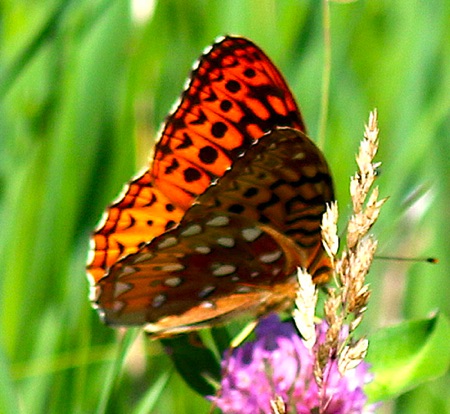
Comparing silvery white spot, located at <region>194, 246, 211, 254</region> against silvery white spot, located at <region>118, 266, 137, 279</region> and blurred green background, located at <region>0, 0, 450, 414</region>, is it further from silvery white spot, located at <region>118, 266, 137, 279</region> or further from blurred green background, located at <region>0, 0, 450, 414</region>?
blurred green background, located at <region>0, 0, 450, 414</region>

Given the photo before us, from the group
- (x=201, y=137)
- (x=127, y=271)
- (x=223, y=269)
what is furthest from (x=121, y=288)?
(x=201, y=137)

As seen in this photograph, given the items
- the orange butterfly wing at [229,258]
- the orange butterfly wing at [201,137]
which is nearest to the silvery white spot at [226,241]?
the orange butterfly wing at [229,258]

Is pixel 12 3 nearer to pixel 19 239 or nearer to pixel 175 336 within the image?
pixel 19 239

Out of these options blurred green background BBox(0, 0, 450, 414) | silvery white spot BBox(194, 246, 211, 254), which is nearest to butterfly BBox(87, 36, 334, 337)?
silvery white spot BBox(194, 246, 211, 254)

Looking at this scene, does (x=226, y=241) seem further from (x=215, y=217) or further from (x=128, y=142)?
(x=128, y=142)

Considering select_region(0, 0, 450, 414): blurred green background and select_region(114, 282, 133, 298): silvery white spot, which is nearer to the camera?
select_region(114, 282, 133, 298): silvery white spot

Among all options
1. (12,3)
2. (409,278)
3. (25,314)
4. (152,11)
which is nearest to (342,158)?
(409,278)
